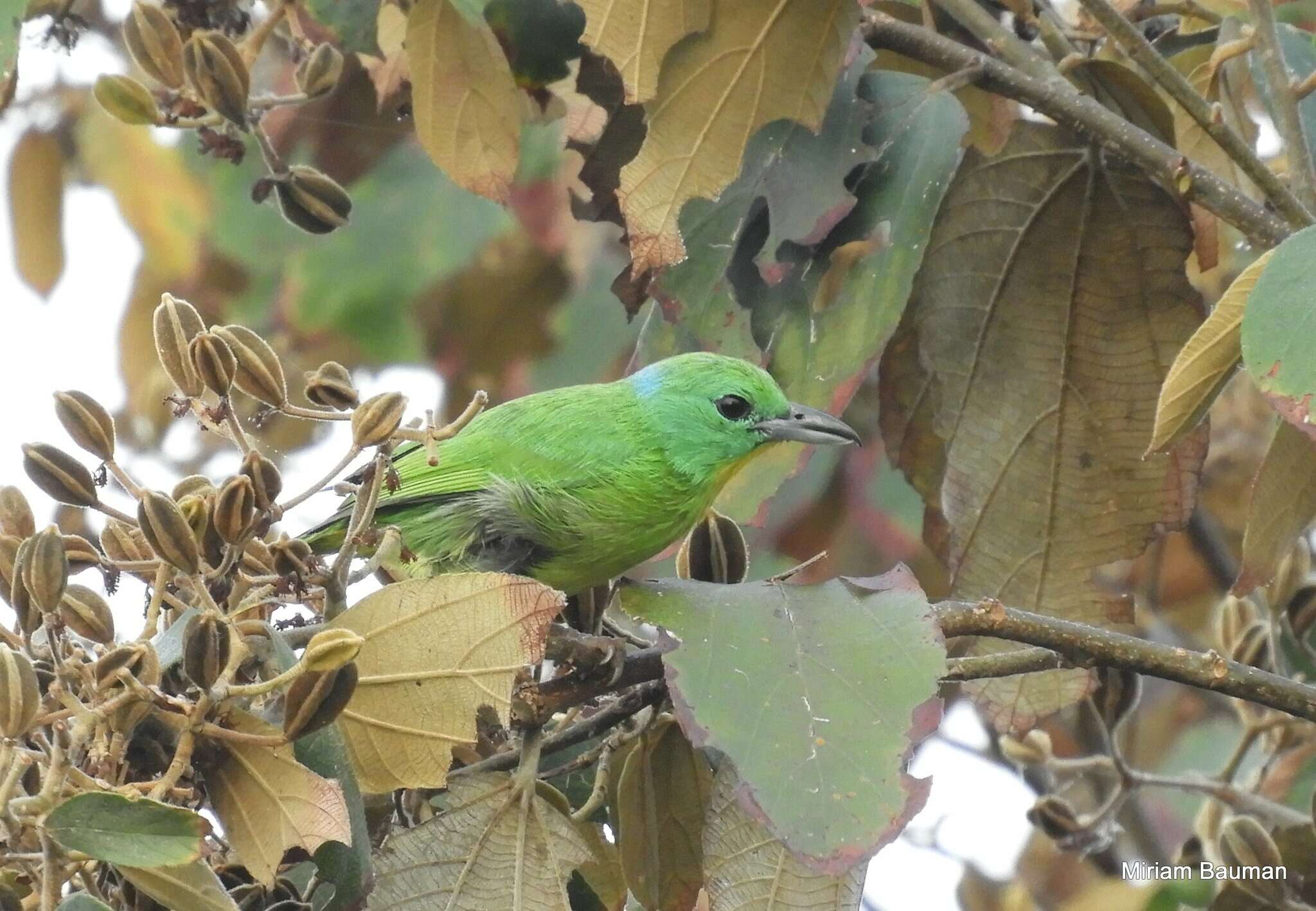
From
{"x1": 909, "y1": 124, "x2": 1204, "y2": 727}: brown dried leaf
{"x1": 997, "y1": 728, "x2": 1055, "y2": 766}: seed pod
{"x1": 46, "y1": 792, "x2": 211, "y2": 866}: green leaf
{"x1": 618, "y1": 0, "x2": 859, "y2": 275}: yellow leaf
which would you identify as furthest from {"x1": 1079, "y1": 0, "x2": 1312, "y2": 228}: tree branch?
{"x1": 46, "y1": 792, "x2": 211, "y2": 866}: green leaf

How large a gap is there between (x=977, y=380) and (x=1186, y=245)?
436 millimetres

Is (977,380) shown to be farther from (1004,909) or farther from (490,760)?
(1004,909)

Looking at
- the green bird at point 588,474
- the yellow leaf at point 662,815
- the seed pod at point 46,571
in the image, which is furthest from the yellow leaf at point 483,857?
the green bird at point 588,474

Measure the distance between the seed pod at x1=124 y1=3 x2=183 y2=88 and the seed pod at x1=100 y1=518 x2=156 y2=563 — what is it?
107 cm

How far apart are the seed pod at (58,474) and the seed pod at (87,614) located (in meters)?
0.17

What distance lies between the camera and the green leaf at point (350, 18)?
10.2 ft

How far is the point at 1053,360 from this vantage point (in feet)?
9.53

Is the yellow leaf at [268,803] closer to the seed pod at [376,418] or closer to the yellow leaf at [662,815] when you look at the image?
the seed pod at [376,418]

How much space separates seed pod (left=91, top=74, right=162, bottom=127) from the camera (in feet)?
9.30

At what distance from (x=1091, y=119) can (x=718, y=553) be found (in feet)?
3.24

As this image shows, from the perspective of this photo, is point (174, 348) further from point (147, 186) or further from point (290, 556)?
point (147, 186)

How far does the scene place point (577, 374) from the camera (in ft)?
17.5

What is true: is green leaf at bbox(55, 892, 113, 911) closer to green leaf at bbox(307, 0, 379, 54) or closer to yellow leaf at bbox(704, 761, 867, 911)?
yellow leaf at bbox(704, 761, 867, 911)

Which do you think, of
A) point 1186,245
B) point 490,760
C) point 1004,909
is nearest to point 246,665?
point 490,760
